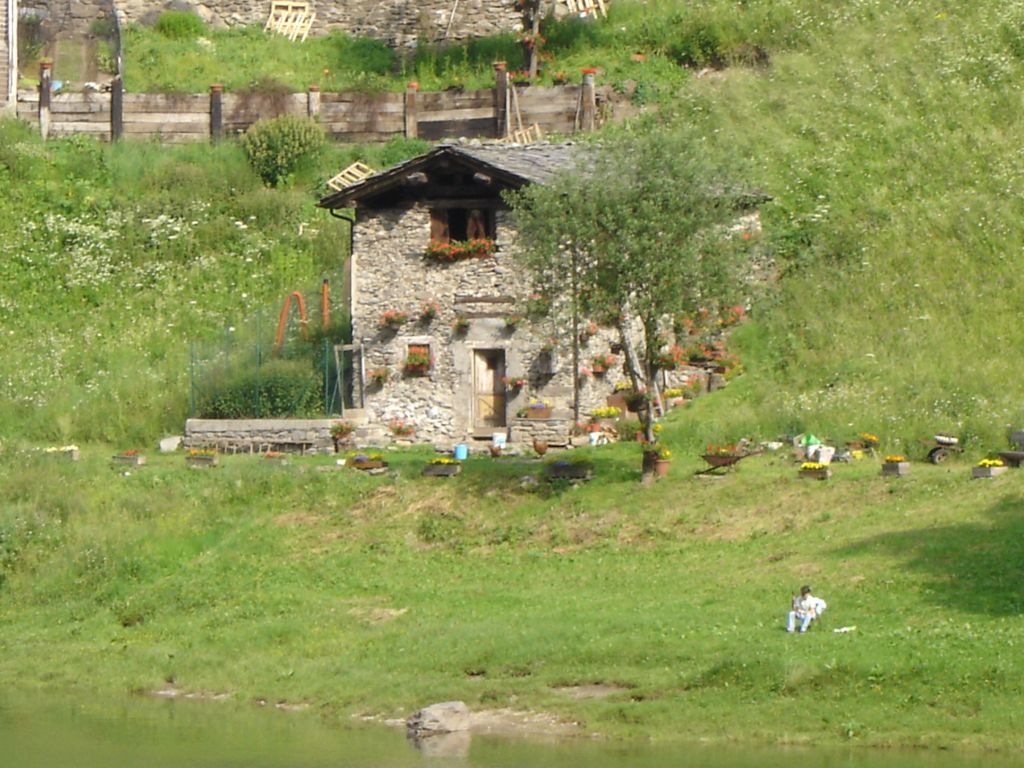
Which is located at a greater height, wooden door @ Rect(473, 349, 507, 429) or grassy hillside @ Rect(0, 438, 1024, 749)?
wooden door @ Rect(473, 349, 507, 429)

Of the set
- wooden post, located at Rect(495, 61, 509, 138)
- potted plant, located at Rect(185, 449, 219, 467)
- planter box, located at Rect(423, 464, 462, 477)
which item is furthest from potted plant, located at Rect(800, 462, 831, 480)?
wooden post, located at Rect(495, 61, 509, 138)

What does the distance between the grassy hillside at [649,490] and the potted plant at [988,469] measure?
0.32 meters

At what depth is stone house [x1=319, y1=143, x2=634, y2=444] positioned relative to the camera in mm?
39156

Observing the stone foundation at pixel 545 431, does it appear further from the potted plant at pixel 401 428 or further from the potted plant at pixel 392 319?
the potted plant at pixel 392 319

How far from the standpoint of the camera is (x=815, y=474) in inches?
1264

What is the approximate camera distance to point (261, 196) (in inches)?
2024

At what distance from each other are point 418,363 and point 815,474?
10.5 meters

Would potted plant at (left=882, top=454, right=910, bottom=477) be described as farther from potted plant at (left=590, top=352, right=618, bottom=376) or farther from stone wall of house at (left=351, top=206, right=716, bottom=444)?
stone wall of house at (left=351, top=206, right=716, bottom=444)

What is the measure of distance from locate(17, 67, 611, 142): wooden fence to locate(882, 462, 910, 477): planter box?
80.0 feet

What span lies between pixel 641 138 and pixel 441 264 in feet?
22.4

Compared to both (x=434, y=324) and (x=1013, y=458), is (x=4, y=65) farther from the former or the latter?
(x=1013, y=458)

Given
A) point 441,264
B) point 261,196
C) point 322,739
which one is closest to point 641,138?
point 441,264

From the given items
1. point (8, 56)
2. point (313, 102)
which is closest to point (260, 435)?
point (313, 102)

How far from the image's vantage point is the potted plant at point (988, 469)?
101 ft
